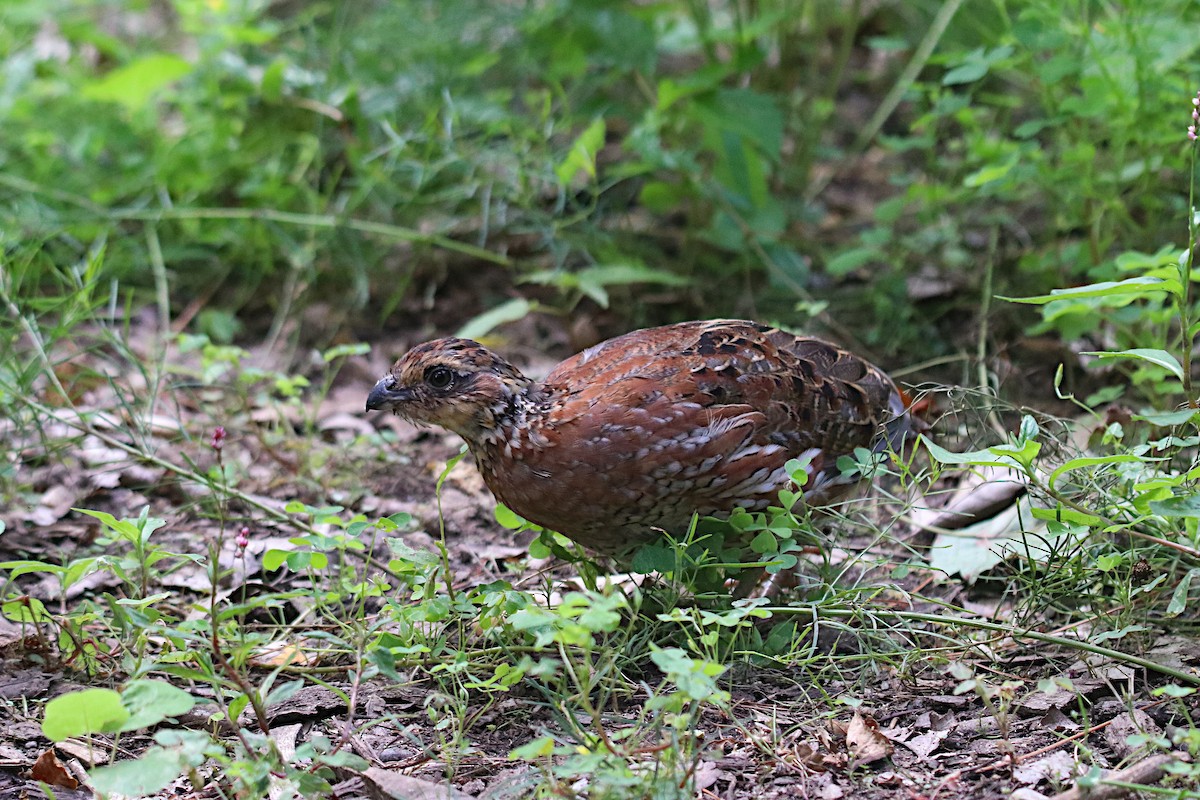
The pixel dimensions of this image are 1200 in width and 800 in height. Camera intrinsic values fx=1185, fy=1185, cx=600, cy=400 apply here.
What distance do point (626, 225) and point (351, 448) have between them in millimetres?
2042

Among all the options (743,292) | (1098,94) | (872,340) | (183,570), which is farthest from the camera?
(743,292)

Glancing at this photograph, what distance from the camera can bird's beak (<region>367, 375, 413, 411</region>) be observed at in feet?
12.7

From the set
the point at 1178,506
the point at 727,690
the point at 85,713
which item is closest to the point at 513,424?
the point at 727,690

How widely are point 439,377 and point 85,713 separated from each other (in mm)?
1534

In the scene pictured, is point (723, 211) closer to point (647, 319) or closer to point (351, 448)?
point (647, 319)

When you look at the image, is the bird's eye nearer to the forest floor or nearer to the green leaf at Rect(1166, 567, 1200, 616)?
the forest floor

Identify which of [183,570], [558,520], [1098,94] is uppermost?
[1098,94]

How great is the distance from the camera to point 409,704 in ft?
11.3

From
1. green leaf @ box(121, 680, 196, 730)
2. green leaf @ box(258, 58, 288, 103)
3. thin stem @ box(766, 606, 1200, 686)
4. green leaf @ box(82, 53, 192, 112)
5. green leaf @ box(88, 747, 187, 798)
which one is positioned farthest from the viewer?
green leaf @ box(82, 53, 192, 112)

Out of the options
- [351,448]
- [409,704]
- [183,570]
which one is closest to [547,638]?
[409,704]

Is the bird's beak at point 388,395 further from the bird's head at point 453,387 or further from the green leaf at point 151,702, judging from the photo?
the green leaf at point 151,702

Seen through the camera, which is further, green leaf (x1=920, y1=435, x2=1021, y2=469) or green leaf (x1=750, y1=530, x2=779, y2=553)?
green leaf (x1=750, y1=530, x2=779, y2=553)

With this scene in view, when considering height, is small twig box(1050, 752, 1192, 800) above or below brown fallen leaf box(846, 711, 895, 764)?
above

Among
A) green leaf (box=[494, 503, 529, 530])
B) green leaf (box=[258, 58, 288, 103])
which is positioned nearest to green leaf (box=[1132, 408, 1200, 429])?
green leaf (box=[494, 503, 529, 530])
